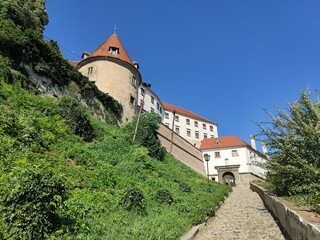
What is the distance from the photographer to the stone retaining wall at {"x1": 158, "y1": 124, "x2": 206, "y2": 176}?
31.7 metres

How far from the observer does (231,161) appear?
157 ft

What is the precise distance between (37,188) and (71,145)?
269 inches

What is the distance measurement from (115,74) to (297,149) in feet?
Answer: 72.2

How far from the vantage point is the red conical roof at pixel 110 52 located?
28880mm

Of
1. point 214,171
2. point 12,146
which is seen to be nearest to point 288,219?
point 12,146

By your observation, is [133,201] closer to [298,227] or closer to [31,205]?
[31,205]

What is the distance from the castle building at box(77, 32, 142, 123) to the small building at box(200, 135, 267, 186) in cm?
2075

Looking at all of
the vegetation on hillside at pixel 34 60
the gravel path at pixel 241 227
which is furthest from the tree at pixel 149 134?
the gravel path at pixel 241 227

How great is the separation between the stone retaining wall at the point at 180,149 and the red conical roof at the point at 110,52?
963cm

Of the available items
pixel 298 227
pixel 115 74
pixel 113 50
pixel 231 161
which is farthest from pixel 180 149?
pixel 298 227

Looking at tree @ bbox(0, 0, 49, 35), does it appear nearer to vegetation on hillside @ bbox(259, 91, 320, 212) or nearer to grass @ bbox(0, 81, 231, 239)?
grass @ bbox(0, 81, 231, 239)

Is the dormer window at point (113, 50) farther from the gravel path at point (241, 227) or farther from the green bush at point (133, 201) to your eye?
the green bush at point (133, 201)

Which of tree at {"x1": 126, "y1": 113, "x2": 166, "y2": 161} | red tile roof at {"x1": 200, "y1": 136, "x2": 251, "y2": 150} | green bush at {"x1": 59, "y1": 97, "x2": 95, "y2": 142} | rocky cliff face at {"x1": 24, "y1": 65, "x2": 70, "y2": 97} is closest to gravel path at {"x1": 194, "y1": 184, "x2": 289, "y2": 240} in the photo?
green bush at {"x1": 59, "y1": 97, "x2": 95, "y2": 142}

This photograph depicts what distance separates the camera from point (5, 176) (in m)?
5.59
